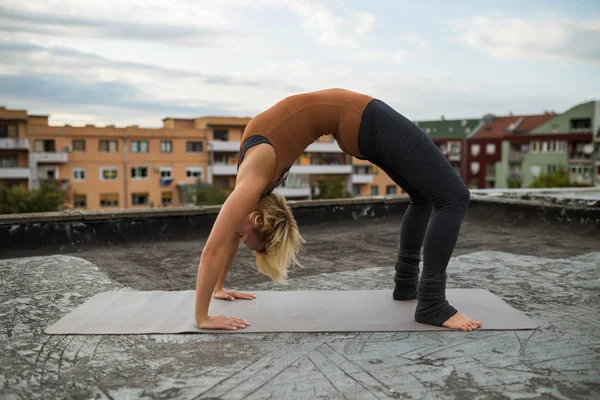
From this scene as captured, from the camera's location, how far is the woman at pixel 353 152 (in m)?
2.36

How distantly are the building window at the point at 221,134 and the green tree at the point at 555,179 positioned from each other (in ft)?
84.6

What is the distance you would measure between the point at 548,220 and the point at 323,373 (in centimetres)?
483

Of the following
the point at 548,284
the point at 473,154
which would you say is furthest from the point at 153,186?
the point at 548,284

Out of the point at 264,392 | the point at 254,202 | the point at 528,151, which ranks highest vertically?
the point at 528,151

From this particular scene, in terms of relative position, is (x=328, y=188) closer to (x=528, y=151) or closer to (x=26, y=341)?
(x=528, y=151)

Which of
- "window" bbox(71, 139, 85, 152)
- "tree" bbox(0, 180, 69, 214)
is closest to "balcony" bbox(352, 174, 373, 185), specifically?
"window" bbox(71, 139, 85, 152)

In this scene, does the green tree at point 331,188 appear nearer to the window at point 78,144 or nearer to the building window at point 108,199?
the building window at point 108,199

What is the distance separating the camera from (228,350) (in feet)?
6.79

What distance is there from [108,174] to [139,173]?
2138mm

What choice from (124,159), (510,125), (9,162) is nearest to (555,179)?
(510,125)

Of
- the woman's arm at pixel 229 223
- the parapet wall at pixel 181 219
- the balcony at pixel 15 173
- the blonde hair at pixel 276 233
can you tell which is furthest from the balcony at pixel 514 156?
the woman's arm at pixel 229 223

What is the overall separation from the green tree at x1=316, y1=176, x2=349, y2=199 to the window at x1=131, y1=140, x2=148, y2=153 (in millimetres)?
14303

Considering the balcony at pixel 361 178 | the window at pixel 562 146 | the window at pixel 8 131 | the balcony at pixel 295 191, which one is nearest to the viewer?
the window at pixel 8 131

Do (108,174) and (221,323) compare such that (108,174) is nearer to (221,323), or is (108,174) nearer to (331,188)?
(331,188)
